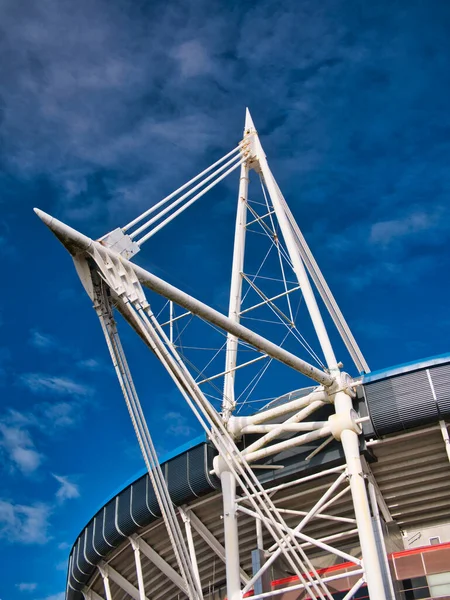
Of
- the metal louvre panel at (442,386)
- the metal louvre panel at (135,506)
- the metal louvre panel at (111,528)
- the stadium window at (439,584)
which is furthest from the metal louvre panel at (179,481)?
the metal louvre panel at (442,386)

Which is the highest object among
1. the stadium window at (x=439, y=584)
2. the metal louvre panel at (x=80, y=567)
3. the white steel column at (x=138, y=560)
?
the metal louvre panel at (x=80, y=567)

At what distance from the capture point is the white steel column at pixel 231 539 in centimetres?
2506

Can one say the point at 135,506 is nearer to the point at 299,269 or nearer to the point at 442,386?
the point at 299,269

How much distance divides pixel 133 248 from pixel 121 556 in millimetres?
18695

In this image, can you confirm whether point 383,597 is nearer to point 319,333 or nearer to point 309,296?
point 319,333

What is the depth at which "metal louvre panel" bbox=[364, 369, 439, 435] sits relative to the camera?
1023 inches

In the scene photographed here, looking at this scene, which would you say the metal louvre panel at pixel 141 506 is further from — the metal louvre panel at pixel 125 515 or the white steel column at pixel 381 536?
the white steel column at pixel 381 536

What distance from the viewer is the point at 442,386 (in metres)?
26.2

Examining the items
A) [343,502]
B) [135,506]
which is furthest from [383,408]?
[135,506]

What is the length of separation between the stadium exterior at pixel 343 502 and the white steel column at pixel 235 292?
2450 millimetres

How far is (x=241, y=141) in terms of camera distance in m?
37.9

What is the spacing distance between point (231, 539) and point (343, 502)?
5651mm

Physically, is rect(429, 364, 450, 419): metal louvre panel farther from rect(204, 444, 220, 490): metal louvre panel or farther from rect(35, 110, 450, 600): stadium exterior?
rect(204, 444, 220, 490): metal louvre panel

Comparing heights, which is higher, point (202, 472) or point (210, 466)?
point (210, 466)
